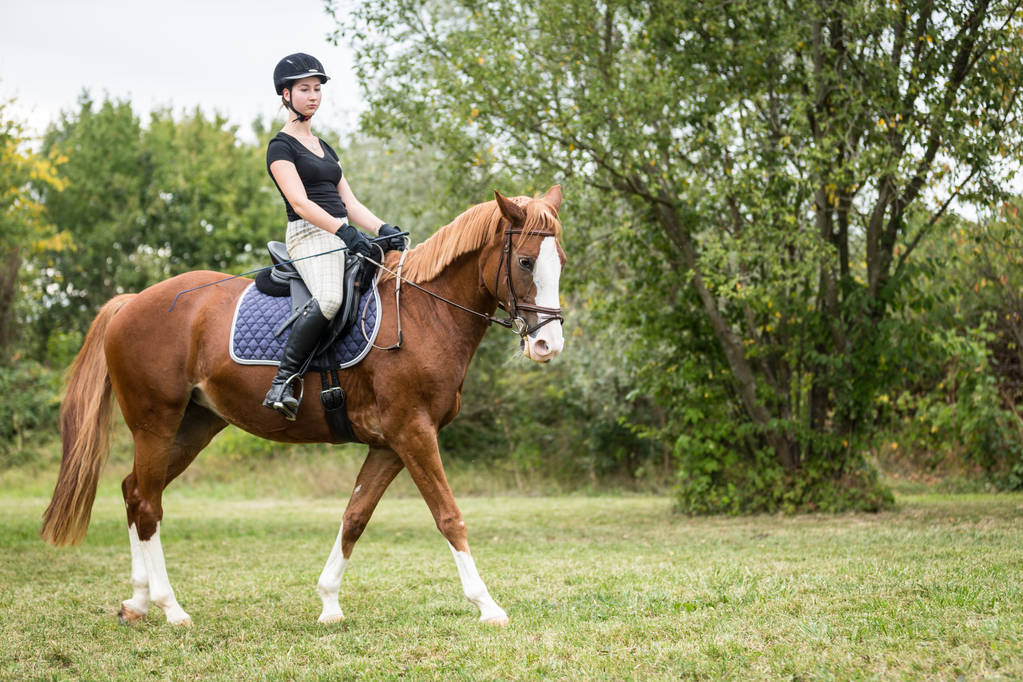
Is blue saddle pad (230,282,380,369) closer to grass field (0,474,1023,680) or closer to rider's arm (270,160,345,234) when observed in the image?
rider's arm (270,160,345,234)

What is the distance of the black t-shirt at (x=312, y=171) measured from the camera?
225 inches

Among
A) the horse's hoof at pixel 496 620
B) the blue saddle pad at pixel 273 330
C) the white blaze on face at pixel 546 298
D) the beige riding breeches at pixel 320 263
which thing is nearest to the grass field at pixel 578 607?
the horse's hoof at pixel 496 620

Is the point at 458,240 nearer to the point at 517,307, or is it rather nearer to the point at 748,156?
the point at 517,307

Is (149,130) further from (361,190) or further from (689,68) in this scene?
(689,68)

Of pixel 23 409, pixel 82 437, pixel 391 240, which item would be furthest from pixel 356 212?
pixel 23 409

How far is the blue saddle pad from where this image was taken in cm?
554

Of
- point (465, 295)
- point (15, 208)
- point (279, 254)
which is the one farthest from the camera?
point (15, 208)

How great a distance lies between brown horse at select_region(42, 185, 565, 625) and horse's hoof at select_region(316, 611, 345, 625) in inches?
0.7

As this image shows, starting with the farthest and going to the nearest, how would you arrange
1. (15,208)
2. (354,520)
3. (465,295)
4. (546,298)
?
(15,208) < (354,520) < (465,295) < (546,298)

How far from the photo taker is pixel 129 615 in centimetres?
583

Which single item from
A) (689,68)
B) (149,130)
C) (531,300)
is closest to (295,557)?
(531,300)

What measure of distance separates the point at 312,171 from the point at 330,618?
2792 millimetres

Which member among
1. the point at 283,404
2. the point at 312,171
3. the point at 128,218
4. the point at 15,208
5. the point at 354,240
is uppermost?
the point at 128,218

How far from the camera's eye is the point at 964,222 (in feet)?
33.8
